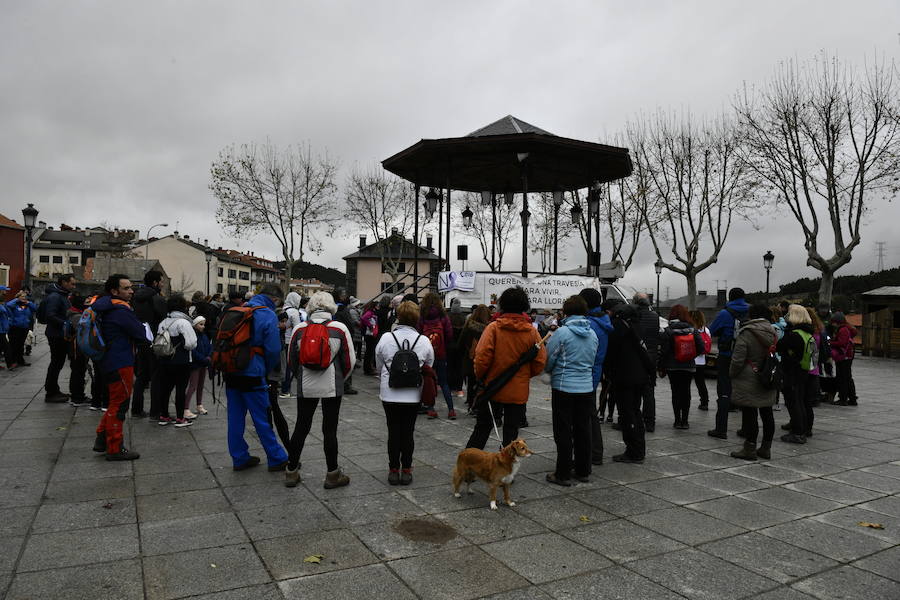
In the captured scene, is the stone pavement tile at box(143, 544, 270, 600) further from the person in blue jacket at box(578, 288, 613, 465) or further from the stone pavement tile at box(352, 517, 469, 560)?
the person in blue jacket at box(578, 288, 613, 465)

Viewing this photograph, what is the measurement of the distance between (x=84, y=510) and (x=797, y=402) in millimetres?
7642

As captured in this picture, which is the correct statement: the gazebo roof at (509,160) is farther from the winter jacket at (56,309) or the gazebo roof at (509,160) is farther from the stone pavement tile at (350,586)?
the stone pavement tile at (350,586)

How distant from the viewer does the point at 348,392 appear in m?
10.6

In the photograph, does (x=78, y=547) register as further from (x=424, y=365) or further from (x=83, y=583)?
(x=424, y=365)

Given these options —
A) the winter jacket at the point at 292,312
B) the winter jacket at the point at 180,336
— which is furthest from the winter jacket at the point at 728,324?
the winter jacket at the point at 180,336

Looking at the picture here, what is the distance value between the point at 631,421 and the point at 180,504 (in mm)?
4330

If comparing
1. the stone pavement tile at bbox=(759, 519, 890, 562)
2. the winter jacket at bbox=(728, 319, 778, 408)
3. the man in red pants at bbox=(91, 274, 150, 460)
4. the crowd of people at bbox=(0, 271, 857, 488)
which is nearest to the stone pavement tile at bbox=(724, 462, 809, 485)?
the crowd of people at bbox=(0, 271, 857, 488)

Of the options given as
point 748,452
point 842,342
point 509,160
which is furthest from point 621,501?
point 509,160

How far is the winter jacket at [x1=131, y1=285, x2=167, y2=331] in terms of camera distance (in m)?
7.60

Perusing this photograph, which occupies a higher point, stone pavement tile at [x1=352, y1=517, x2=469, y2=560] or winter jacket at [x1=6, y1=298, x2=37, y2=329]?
winter jacket at [x1=6, y1=298, x2=37, y2=329]

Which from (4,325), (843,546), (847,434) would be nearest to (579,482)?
(843,546)

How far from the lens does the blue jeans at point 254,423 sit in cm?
538

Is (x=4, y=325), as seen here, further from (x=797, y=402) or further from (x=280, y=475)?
(x=797, y=402)

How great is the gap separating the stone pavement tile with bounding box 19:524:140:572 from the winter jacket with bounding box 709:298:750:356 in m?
6.71
